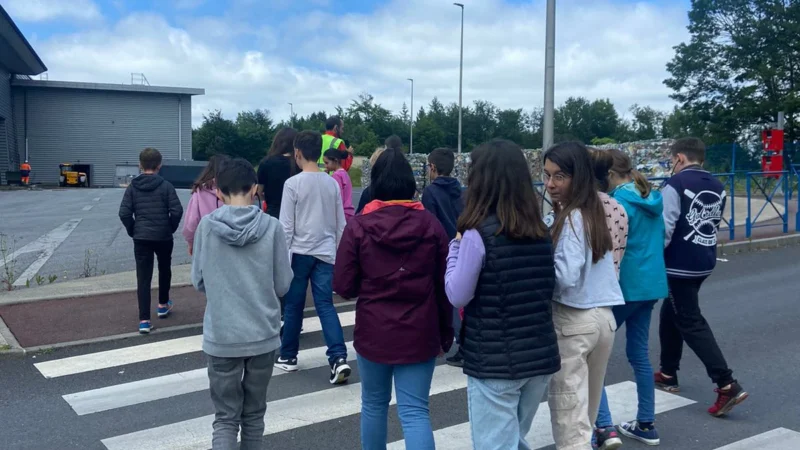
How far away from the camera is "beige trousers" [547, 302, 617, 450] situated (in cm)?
344

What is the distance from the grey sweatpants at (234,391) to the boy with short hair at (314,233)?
5.70 ft

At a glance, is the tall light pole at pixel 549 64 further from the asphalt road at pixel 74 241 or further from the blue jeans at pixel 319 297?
the blue jeans at pixel 319 297

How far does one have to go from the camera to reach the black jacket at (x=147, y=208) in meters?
7.05

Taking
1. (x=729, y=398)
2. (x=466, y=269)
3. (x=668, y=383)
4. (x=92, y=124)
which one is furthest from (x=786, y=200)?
(x=92, y=124)

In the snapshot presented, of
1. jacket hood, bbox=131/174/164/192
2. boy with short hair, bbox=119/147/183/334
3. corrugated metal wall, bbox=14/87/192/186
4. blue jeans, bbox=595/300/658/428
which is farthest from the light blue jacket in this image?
corrugated metal wall, bbox=14/87/192/186

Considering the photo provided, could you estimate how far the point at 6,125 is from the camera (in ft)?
168

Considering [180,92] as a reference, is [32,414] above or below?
below

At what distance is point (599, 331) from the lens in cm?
350

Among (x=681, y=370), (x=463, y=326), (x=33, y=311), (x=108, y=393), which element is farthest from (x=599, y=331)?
(x=33, y=311)

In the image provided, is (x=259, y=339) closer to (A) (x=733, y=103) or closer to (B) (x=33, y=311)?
(B) (x=33, y=311)

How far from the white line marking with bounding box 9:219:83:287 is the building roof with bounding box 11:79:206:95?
3982 cm

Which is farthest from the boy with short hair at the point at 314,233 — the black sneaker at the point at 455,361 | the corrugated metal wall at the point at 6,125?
the corrugated metal wall at the point at 6,125

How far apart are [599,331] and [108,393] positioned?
3.95 m

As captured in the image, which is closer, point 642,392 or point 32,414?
point 642,392
